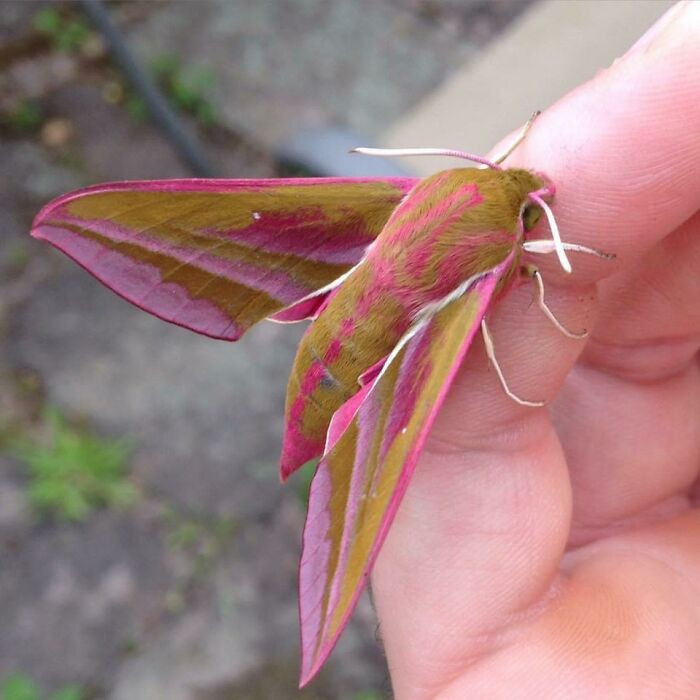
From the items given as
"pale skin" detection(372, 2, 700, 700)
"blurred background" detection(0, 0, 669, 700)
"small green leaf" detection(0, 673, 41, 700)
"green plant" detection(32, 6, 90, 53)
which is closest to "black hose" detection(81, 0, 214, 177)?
"blurred background" detection(0, 0, 669, 700)

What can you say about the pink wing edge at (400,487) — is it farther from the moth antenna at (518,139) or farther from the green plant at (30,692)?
the green plant at (30,692)

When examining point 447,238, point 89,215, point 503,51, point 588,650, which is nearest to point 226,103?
point 503,51

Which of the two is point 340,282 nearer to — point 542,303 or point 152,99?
point 542,303

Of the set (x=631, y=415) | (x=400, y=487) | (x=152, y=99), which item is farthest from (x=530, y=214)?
(x=152, y=99)

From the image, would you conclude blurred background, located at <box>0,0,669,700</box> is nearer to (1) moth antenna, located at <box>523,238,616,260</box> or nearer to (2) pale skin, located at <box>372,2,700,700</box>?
(2) pale skin, located at <box>372,2,700,700</box>

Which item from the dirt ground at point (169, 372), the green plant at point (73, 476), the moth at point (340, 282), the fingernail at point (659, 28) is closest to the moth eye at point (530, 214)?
the moth at point (340, 282)

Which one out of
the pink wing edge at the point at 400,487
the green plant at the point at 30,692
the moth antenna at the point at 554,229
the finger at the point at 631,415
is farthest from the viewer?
the green plant at the point at 30,692
